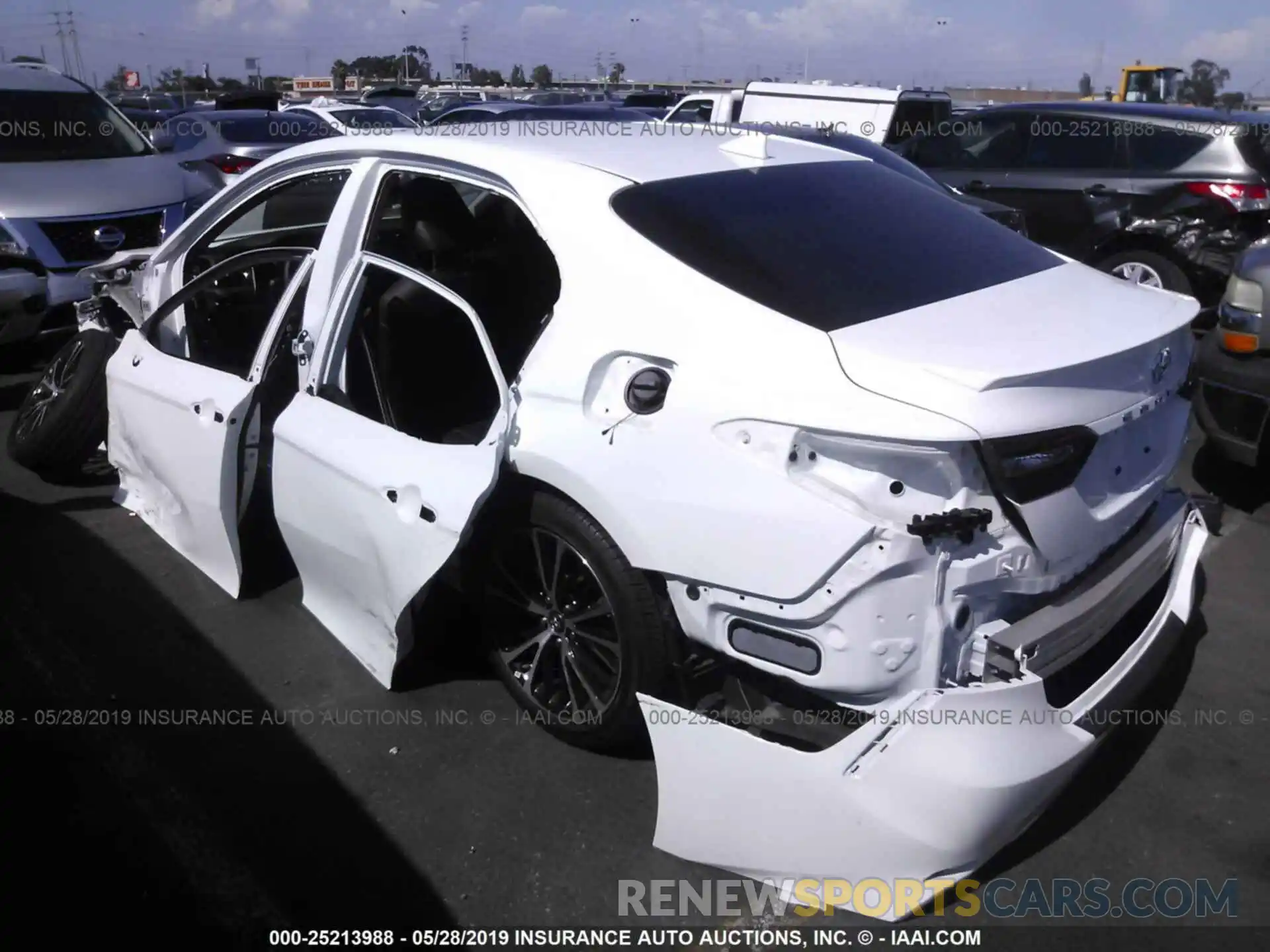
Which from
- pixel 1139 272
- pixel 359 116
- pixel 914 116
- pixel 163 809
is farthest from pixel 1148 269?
pixel 359 116

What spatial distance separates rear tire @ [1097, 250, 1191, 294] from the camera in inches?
297

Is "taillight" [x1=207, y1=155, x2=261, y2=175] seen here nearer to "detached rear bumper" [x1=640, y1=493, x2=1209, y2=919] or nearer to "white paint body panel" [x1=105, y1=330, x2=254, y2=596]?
"white paint body panel" [x1=105, y1=330, x2=254, y2=596]

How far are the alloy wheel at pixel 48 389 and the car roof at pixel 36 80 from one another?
4592 mm

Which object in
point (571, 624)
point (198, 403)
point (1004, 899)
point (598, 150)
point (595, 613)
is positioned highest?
point (598, 150)

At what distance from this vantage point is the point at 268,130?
1253 cm

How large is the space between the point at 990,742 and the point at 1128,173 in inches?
275

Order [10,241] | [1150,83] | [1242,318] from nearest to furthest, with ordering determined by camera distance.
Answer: [1242,318], [10,241], [1150,83]

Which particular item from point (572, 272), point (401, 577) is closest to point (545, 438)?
point (572, 272)

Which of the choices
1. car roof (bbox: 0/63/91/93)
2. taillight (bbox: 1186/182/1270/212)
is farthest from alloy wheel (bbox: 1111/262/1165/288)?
car roof (bbox: 0/63/91/93)

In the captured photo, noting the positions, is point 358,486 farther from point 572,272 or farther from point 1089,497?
point 1089,497

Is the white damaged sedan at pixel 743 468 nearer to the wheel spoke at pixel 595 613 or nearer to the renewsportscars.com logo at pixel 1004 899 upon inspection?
the wheel spoke at pixel 595 613

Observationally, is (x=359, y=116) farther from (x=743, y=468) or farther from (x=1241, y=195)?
(x=743, y=468)

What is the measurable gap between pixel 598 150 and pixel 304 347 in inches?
45.2

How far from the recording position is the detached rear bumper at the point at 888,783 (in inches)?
86.0
